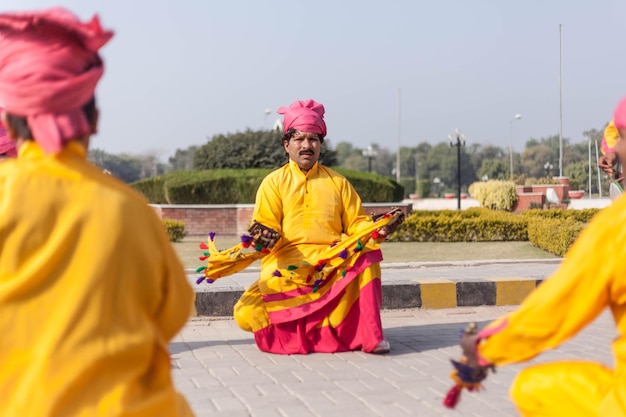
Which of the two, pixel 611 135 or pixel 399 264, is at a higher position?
pixel 611 135

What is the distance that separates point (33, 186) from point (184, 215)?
59.3 feet

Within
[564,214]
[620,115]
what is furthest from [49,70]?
[564,214]

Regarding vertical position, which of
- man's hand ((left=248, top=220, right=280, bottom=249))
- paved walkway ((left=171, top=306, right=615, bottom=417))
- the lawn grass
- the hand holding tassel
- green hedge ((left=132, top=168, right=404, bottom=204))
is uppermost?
green hedge ((left=132, top=168, right=404, bottom=204))

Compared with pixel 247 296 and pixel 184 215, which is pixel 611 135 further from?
pixel 184 215

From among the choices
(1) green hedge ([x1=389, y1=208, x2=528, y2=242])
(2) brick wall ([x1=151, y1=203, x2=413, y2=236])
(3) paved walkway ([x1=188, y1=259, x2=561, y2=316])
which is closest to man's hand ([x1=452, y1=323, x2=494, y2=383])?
(3) paved walkway ([x1=188, y1=259, x2=561, y2=316])

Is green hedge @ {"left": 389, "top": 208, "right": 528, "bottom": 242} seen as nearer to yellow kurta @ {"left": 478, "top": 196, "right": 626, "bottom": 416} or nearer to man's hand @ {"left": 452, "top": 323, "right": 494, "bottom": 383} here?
man's hand @ {"left": 452, "top": 323, "right": 494, "bottom": 383}

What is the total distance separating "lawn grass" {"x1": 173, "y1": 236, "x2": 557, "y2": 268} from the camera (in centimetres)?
1402

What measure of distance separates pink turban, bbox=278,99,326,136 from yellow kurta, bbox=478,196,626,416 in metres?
4.61

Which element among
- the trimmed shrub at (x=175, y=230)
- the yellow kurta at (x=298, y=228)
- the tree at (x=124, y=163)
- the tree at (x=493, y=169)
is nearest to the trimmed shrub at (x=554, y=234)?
the trimmed shrub at (x=175, y=230)

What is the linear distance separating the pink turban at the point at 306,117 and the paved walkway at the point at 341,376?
5.75 feet

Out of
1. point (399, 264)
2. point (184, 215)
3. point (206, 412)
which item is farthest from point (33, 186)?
point (184, 215)

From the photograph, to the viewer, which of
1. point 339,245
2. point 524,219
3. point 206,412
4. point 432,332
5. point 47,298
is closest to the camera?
point 47,298

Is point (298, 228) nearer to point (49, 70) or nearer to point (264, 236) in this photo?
point (264, 236)

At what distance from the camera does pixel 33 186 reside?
238 cm
